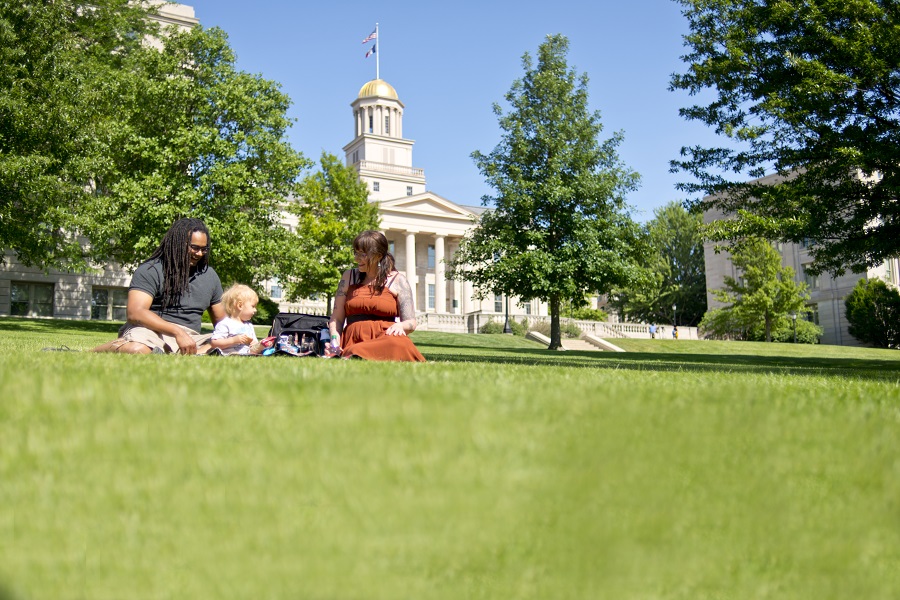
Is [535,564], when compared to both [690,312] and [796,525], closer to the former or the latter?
[796,525]

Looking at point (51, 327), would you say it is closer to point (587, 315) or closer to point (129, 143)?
point (129, 143)

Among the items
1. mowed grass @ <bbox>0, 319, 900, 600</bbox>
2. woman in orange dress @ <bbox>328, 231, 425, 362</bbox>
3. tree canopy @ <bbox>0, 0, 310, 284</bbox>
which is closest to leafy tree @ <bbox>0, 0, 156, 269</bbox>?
tree canopy @ <bbox>0, 0, 310, 284</bbox>

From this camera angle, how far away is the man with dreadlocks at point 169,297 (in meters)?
7.49

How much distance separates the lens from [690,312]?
7731 cm

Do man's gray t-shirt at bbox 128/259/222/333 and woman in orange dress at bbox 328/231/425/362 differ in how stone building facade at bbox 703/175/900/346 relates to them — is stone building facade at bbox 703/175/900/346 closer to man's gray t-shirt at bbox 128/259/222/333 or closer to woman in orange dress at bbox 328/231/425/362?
woman in orange dress at bbox 328/231/425/362

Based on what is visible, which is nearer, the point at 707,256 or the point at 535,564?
the point at 535,564

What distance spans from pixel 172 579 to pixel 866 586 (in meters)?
2.40

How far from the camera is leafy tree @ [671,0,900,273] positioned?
12906 mm

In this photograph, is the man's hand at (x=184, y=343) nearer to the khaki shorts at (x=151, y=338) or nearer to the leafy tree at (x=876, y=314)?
the khaki shorts at (x=151, y=338)

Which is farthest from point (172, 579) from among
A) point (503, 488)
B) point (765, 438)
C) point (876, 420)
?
point (876, 420)

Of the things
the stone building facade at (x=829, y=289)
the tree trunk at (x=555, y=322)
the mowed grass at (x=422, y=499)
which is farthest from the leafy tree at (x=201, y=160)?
the stone building facade at (x=829, y=289)

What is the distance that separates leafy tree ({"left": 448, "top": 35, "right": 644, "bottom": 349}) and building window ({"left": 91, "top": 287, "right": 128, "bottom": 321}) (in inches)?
Result: 968

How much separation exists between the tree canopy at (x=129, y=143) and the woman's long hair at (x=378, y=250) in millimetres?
16359

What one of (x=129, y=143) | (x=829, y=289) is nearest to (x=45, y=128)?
(x=129, y=143)
